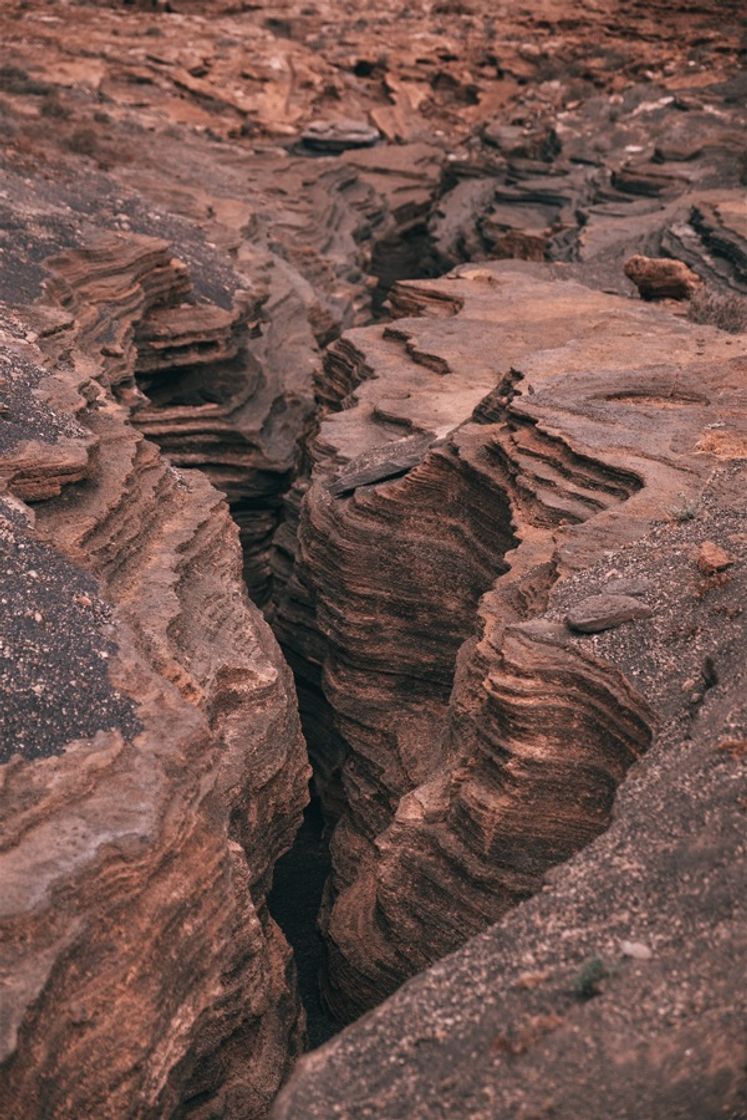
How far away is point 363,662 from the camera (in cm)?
1616

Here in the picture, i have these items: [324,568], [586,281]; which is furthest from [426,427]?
[586,281]

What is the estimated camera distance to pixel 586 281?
83.6 feet

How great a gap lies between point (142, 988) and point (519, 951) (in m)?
2.51

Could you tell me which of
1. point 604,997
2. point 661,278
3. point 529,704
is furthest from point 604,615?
point 661,278

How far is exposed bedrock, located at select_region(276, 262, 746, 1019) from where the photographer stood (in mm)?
10836

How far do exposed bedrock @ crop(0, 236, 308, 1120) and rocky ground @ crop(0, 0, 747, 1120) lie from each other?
31 mm

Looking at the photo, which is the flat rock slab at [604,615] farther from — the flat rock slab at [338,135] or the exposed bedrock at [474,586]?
the flat rock slab at [338,135]

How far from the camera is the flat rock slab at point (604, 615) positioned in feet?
35.8

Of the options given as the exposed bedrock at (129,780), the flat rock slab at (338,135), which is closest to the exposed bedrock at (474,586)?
the exposed bedrock at (129,780)

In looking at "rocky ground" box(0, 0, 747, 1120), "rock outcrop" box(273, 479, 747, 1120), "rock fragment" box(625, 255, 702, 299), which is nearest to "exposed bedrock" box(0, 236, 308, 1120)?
"rocky ground" box(0, 0, 747, 1120)

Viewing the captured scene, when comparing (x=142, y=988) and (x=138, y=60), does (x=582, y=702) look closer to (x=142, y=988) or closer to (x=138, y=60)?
(x=142, y=988)

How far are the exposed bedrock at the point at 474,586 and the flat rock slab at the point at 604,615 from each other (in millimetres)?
43

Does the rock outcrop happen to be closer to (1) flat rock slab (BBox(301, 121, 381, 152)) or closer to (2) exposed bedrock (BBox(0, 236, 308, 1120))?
(2) exposed bedrock (BBox(0, 236, 308, 1120))

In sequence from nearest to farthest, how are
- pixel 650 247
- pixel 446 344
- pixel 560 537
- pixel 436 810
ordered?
pixel 436 810 < pixel 560 537 < pixel 446 344 < pixel 650 247
